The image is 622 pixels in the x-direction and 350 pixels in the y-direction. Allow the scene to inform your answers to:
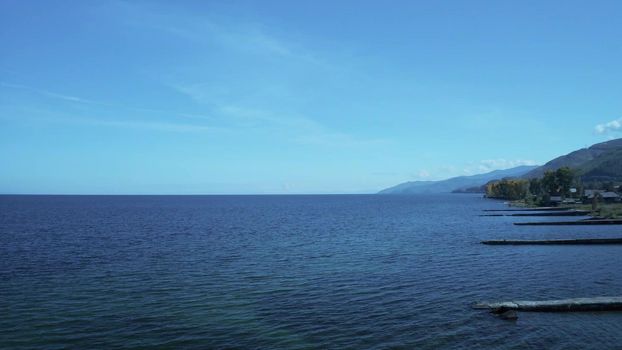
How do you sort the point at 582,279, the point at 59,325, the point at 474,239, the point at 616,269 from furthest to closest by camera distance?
the point at 474,239 → the point at 616,269 → the point at 582,279 → the point at 59,325

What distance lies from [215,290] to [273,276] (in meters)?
7.25

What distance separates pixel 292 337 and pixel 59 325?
44.1ft

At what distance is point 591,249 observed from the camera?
60.5m

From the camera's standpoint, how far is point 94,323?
90.5 feet

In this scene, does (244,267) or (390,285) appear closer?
(390,285)

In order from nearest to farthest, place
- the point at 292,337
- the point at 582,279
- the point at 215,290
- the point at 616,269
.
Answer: the point at 292,337 → the point at 215,290 → the point at 582,279 → the point at 616,269

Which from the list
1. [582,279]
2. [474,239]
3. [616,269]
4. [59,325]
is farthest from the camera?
[474,239]

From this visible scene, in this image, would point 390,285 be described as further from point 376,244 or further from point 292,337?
point 376,244

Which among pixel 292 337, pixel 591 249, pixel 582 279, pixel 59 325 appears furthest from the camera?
pixel 591 249

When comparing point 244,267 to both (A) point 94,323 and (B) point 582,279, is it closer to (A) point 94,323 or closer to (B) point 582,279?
(A) point 94,323

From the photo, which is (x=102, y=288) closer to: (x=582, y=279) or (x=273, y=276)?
(x=273, y=276)

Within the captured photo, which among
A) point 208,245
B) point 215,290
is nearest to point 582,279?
point 215,290

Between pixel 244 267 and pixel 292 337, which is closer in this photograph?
pixel 292 337

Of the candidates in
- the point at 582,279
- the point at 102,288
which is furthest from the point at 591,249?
the point at 102,288
